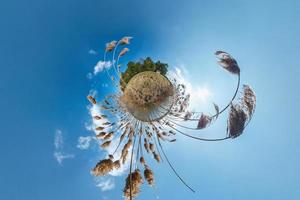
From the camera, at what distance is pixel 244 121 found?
11648 millimetres

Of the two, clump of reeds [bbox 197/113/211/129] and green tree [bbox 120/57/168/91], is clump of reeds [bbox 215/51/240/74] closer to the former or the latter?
clump of reeds [bbox 197/113/211/129]

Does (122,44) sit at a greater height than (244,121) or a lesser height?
greater

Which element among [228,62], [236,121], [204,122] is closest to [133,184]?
[204,122]

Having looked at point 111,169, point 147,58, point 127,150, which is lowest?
point 111,169

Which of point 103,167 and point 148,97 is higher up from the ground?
point 148,97

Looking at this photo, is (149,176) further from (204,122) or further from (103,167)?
(204,122)

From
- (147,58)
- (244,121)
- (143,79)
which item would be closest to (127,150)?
(143,79)

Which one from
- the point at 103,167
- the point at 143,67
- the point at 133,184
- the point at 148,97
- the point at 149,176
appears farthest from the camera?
the point at 143,67

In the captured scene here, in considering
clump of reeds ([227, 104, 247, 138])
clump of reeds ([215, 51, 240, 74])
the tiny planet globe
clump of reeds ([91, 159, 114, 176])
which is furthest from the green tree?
clump of reeds ([227, 104, 247, 138])

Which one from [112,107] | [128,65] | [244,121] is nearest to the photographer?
[244,121]

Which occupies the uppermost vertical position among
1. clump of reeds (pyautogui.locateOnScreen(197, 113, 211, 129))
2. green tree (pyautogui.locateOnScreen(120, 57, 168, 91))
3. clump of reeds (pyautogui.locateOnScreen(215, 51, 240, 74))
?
green tree (pyautogui.locateOnScreen(120, 57, 168, 91))

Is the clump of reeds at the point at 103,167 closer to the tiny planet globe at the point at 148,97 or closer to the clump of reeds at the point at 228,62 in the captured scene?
the tiny planet globe at the point at 148,97

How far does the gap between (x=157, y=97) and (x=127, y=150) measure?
261cm

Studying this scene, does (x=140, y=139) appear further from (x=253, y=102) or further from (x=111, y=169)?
(x=253, y=102)
